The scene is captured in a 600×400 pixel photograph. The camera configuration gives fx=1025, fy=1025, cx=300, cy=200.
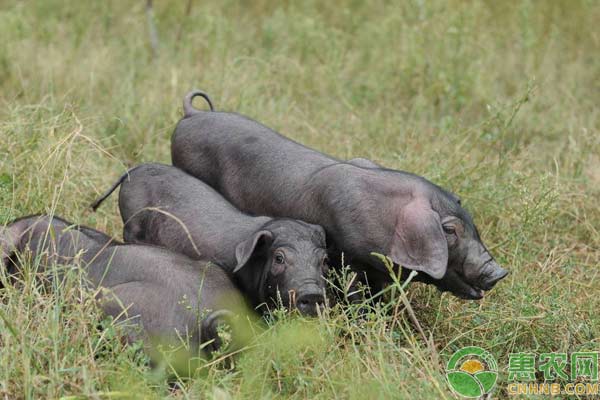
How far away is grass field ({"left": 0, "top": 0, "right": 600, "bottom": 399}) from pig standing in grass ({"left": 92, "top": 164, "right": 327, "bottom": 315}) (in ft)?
0.83

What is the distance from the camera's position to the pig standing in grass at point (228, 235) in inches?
178

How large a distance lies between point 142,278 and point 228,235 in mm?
575

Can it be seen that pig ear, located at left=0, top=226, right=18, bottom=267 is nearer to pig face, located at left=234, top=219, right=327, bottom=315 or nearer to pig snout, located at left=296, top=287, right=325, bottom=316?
pig face, located at left=234, top=219, right=327, bottom=315

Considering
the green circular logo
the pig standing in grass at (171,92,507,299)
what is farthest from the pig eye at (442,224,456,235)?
the green circular logo

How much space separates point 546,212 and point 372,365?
1914 mm

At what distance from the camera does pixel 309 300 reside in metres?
4.41

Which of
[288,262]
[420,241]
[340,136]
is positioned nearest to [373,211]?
[420,241]

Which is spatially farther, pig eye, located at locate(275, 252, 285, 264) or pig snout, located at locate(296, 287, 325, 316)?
pig eye, located at locate(275, 252, 285, 264)

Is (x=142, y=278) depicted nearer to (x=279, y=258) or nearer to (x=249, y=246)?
(x=249, y=246)

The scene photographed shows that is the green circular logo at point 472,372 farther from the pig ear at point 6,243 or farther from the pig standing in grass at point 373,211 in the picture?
the pig ear at point 6,243

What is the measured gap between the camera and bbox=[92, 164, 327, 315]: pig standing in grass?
4520mm

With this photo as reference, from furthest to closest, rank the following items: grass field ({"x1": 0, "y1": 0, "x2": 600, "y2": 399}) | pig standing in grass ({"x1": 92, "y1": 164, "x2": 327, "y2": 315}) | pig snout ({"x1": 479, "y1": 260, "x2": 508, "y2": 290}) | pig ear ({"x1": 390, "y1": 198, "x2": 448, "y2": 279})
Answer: pig snout ({"x1": 479, "y1": 260, "x2": 508, "y2": 290}) → pig ear ({"x1": 390, "y1": 198, "x2": 448, "y2": 279}) → pig standing in grass ({"x1": 92, "y1": 164, "x2": 327, "y2": 315}) → grass field ({"x1": 0, "y1": 0, "x2": 600, "y2": 399})

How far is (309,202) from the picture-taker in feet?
16.4

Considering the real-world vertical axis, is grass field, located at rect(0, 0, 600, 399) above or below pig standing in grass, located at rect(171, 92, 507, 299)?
below
